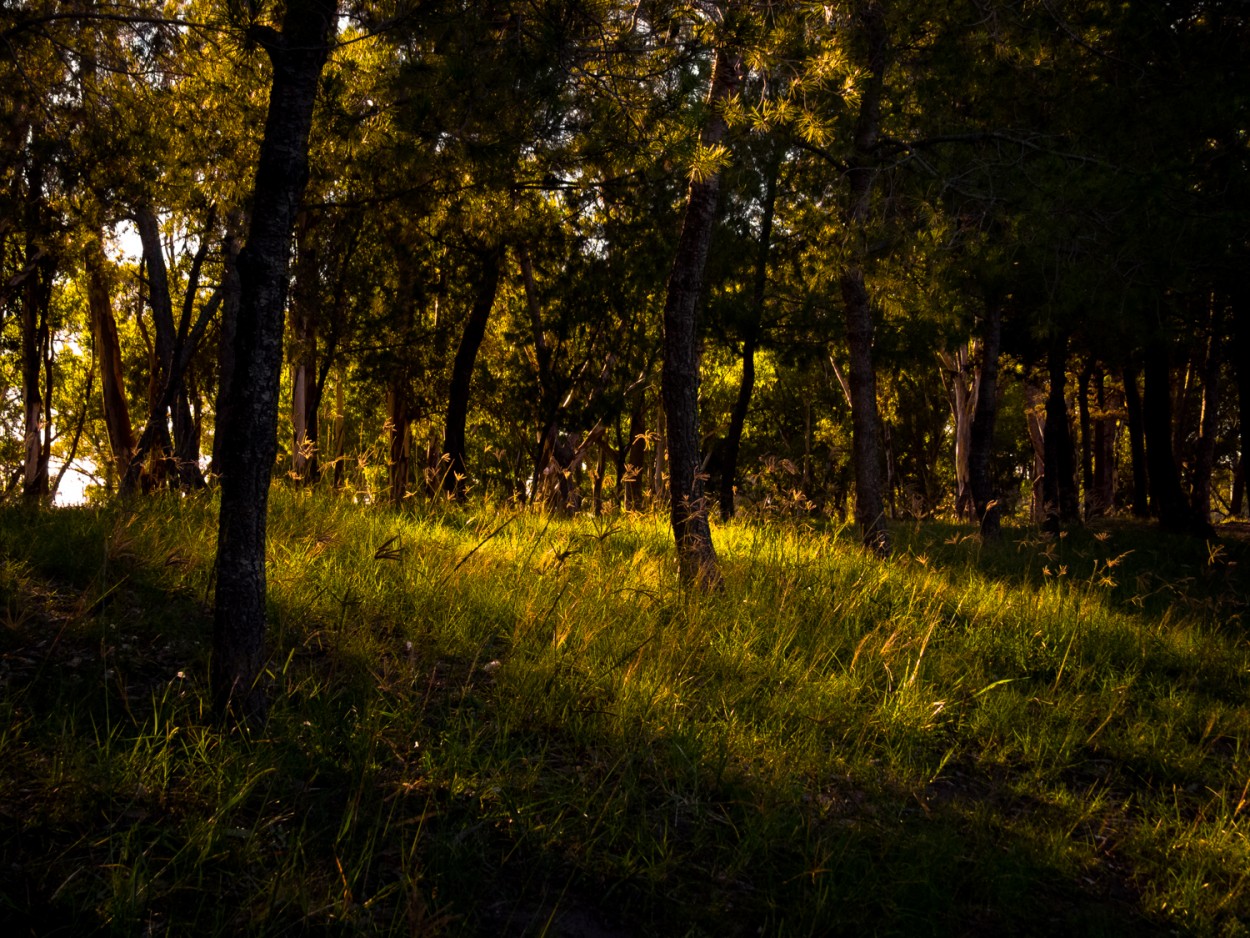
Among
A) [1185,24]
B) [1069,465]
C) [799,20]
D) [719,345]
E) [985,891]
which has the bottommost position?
[985,891]

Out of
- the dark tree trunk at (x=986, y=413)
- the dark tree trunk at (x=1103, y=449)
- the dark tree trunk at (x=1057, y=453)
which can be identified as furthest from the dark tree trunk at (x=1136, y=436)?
the dark tree trunk at (x=986, y=413)

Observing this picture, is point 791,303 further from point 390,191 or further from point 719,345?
point 390,191

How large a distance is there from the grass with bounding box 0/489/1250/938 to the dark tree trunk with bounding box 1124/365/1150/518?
11732mm

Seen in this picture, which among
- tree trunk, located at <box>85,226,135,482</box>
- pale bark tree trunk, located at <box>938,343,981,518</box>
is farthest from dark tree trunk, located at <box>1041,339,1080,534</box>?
tree trunk, located at <box>85,226,135,482</box>

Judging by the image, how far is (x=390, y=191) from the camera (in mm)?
9797

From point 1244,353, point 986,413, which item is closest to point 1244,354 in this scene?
point 1244,353

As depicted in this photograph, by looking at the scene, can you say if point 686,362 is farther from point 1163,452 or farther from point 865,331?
point 1163,452

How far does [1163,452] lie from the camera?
13.6m

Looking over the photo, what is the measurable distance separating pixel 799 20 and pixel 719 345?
357 inches

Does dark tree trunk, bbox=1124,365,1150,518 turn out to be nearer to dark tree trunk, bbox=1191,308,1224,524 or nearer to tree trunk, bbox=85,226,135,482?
dark tree trunk, bbox=1191,308,1224,524

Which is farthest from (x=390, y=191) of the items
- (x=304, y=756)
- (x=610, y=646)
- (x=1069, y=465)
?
(x=1069, y=465)

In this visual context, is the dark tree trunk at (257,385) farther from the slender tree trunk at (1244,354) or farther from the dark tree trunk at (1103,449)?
the dark tree trunk at (1103,449)

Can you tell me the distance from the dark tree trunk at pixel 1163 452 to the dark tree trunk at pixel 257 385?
14.0 meters

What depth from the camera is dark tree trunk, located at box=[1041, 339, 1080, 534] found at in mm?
13586
